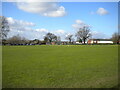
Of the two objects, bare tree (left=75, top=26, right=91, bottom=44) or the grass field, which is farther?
bare tree (left=75, top=26, right=91, bottom=44)

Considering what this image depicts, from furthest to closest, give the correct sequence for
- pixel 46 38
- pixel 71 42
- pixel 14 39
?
1. pixel 71 42
2. pixel 46 38
3. pixel 14 39

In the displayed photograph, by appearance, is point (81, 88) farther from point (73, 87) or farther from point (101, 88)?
point (101, 88)

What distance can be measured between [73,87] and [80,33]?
258ft

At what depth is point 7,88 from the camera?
15.3 feet

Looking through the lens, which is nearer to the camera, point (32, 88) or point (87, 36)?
point (32, 88)

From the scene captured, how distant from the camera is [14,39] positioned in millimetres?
81375

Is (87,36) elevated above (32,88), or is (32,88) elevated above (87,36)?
(87,36)

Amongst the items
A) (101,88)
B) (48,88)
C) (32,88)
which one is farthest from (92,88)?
(32,88)

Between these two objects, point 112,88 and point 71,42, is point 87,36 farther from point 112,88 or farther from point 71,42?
point 112,88

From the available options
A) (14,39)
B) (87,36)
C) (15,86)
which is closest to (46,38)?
(14,39)

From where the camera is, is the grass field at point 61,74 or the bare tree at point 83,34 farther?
the bare tree at point 83,34

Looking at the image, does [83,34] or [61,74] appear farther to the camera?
[83,34]

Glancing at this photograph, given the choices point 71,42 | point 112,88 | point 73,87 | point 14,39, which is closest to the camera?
point 112,88

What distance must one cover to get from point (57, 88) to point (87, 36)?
79908mm
